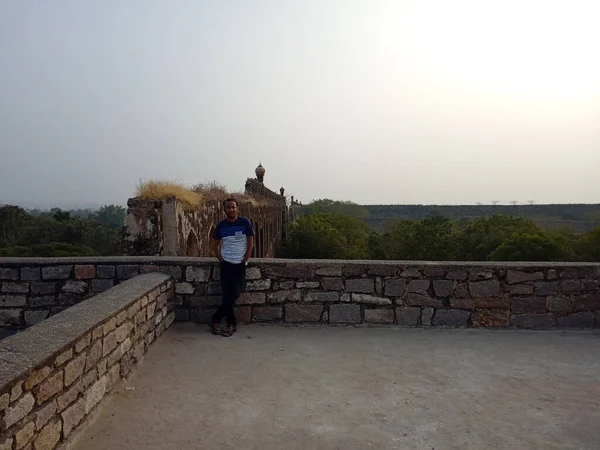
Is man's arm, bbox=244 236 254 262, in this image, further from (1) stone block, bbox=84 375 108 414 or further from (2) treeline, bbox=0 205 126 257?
(2) treeline, bbox=0 205 126 257

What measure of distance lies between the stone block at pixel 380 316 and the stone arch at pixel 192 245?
457cm

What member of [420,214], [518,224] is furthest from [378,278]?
[420,214]

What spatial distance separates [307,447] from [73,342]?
1515 millimetres

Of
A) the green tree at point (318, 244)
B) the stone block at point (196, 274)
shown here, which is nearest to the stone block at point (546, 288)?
the stone block at point (196, 274)

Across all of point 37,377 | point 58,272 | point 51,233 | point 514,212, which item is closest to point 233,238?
point 58,272

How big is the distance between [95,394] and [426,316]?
340 cm

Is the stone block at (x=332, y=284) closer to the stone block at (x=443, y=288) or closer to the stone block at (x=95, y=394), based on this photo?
the stone block at (x=443, y=288)

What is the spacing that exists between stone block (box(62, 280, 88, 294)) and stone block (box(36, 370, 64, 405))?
8.76 feet

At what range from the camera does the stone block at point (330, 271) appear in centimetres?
517

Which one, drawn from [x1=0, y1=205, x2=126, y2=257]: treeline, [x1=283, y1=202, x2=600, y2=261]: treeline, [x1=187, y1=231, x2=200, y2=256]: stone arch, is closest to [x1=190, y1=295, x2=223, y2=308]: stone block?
[x1=187, y1=231, x2=200, y2=256]: stone arch

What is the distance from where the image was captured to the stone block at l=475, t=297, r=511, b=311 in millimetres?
5125

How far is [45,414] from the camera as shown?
2475 millimetres

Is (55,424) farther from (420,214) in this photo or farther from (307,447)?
(420,214)

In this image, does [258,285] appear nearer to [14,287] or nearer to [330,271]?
[330,271]
